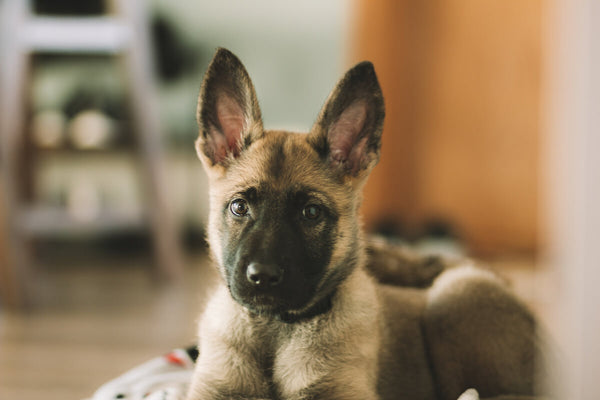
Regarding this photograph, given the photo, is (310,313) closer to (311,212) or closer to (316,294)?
(316,294)

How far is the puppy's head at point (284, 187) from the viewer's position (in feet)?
4.58

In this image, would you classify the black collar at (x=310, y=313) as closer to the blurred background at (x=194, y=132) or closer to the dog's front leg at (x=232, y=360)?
the dog's front leg at (x=232, y=360)

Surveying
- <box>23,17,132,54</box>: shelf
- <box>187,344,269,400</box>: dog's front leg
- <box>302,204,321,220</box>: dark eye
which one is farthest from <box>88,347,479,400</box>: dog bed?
<box>23,17,132,54</box>: shelf

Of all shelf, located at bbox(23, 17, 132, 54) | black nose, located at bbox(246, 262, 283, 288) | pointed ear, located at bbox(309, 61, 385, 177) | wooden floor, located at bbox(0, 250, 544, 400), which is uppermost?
shelf, located at bbox(23, 17, 132, 54)

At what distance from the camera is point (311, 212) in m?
1.52

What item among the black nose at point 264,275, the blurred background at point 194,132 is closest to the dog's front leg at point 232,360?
the black nose at point 264,275

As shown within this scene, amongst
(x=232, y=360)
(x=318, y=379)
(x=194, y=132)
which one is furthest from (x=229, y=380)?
(x=194, y=132)

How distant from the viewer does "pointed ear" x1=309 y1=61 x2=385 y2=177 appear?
1574 mm

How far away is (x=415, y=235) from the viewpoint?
4.97m

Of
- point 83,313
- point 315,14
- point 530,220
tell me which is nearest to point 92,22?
point 83,313

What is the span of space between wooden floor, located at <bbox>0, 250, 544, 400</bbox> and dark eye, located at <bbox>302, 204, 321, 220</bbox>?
719 millimetres

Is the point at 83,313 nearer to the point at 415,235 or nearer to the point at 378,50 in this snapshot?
the point at 415,235

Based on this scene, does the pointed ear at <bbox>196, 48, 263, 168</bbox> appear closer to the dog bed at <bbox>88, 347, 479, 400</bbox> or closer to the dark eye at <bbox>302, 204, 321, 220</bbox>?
the dark eye at <bbox>302, 204, 321, 220</bbox>

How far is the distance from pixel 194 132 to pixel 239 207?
153 inches
